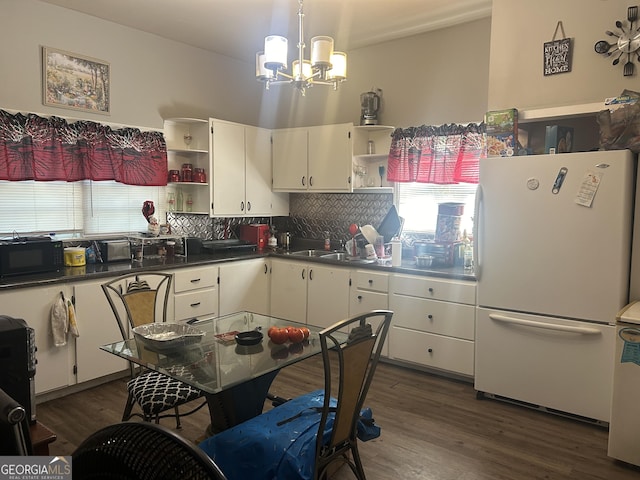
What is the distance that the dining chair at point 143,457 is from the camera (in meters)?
0.74

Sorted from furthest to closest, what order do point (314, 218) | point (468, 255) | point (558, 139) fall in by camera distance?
point (314, 218), point (468, 255), point (558, 139)

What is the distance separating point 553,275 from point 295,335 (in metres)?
1.70

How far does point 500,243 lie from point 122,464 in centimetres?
287

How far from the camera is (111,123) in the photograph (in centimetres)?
399

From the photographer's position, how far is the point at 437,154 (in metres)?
4.09

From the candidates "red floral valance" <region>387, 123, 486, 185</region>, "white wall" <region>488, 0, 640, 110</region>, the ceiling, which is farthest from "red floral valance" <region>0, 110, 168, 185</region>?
"white wall" <region>488, 0, 640, 110</region>

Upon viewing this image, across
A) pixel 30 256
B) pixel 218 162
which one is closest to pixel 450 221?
pixel 218 162

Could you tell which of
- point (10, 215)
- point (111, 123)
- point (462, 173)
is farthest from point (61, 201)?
point (462, 173)

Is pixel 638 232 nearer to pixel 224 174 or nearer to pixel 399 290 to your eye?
pixel 399 290

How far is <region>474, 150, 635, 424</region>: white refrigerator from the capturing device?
2791mm

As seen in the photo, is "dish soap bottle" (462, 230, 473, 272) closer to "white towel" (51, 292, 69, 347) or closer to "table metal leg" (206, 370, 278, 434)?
"table metal leg" (206, 370, 278, 434)

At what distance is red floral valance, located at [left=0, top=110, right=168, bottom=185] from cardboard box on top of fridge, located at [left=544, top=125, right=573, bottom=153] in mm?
3107

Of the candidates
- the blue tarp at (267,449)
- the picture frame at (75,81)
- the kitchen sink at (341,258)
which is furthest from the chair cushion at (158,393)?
the picture frame at (75,81)

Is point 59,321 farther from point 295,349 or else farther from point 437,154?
point 437,154
